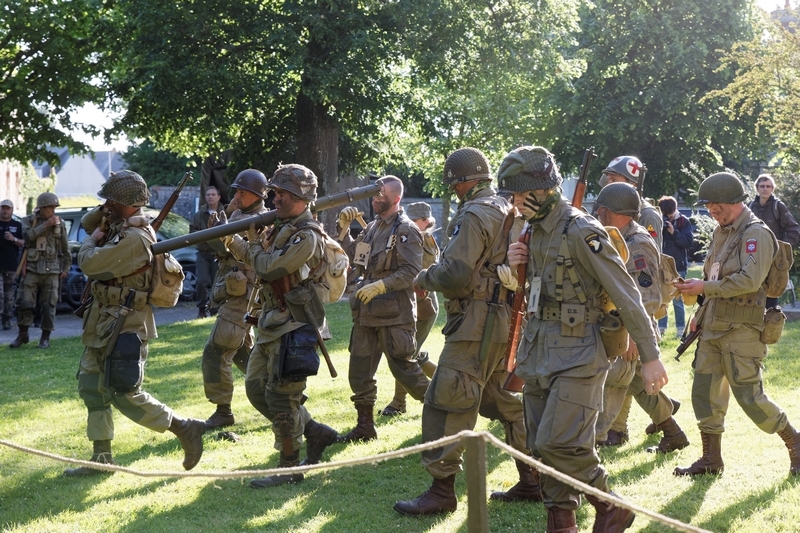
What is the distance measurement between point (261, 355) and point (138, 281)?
3.53 feet

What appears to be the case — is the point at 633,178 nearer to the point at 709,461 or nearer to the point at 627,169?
the point at 627,169

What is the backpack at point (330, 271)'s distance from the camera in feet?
23.2

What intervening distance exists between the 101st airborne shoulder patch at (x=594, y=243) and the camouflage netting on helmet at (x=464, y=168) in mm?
1427

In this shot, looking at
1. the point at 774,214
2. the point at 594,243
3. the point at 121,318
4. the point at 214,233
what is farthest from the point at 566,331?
the point at 774,214

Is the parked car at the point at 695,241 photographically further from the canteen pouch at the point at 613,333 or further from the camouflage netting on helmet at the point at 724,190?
the canteen pouch at the point at 613,333

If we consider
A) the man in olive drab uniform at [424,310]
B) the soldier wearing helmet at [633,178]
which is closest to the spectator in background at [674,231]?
the man in olive drab uniform at [424,310]

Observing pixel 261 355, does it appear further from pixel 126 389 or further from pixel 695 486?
pixel 695 486

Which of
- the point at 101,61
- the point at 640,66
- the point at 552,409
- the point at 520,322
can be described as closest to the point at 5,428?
the point at 520,322

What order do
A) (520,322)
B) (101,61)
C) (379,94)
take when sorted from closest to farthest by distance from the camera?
(520,322) < (379,94) < (101,61)

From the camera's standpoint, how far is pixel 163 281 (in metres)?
7.35

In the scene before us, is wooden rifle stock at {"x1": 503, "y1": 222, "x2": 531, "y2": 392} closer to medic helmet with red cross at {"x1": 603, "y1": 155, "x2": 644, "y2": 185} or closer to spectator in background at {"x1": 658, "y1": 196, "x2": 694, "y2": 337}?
medic helmet with red cross at {"x1": 603, "y1": 155, "x2": 644, "y2": 185}

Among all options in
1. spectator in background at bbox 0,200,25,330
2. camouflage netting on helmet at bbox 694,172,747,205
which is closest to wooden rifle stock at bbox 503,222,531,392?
camouflage netting on helmet at bbox 694,172,747,205

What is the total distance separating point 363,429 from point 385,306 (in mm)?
1101

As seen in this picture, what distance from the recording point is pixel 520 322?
20.4 ft
